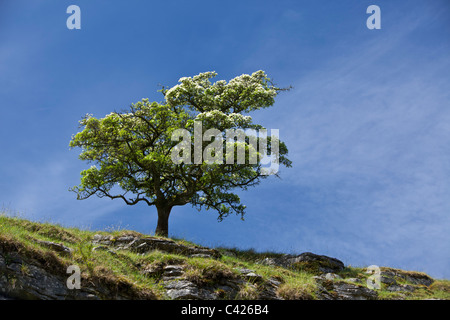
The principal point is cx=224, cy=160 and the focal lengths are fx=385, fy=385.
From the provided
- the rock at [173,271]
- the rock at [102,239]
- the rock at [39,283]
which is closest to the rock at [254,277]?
the rock at [173,271]

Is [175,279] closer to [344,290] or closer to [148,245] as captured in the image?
[148,245]

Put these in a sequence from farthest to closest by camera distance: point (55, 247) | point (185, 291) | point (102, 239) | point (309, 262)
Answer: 1. point (309, 262)
2. point (102, 239)
3. point (185, 291)
4. point (55, 247)

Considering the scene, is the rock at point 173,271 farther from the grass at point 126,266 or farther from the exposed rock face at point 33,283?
the exposed rock face at point 33,283

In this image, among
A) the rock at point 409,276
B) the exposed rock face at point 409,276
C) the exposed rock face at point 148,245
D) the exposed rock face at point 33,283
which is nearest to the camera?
the exposed rock face at point 33,283

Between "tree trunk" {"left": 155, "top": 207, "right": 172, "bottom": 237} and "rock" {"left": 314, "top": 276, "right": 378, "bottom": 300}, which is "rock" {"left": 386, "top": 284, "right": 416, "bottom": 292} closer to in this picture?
"rock" {"left": 314, "top": 276, "right": 378, "bottom": 300}

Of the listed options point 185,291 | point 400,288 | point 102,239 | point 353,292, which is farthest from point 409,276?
point 102,239

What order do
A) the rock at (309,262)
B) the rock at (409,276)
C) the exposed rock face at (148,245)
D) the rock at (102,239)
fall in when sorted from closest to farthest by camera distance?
the exposed rock face at (148,245) → the rock at (102,239) → the rock at (409,276) → the rock at (309,262)

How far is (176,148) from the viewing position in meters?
30.1

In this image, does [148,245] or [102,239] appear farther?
[102,239]

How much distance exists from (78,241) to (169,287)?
6.45 metres

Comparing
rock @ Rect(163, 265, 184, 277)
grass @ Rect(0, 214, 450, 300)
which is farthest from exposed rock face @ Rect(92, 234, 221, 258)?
rock @ Rect(163, 265, 184, 277)

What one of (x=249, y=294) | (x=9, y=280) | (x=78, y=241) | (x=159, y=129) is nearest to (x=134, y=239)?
(x=78, y=241)

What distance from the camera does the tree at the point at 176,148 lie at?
29875mm
